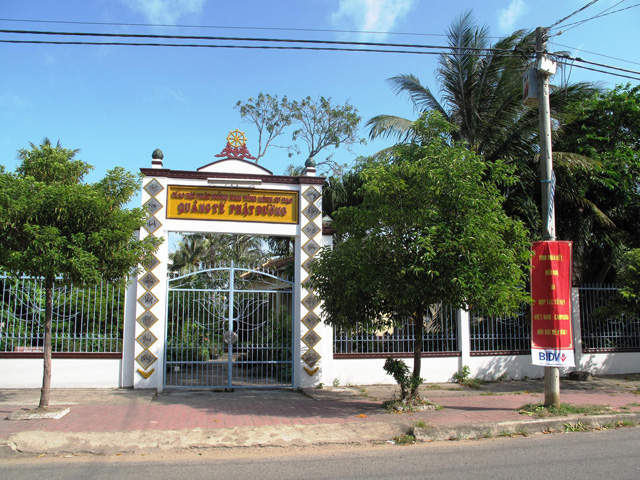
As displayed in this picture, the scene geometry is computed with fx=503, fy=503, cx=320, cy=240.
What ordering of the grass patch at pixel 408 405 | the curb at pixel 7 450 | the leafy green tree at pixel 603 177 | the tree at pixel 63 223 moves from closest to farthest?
1. the curb at pixel 7 450
2. the tree at pixel 63 223
3. the grass patch at pixel 408 405
4. the leafy green tree at pixel 603 177

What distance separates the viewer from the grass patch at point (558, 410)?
8.19 metres

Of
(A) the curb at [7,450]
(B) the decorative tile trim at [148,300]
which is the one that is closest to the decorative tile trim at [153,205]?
(B) the decorative tile trim at [148,300]

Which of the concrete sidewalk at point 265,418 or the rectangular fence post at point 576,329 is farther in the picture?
the rectangular fence post at point 576,329

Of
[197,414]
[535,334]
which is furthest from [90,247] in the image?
[535,334]

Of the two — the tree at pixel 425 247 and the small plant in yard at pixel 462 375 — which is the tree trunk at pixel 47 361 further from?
the small plant in yard at pixel 462 375

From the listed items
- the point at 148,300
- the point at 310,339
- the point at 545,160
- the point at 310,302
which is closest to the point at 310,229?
the point at 310,302

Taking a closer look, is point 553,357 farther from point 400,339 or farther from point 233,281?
point 233,281

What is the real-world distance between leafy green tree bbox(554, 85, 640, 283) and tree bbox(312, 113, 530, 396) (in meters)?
6.37

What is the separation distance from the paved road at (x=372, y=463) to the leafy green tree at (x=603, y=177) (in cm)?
840

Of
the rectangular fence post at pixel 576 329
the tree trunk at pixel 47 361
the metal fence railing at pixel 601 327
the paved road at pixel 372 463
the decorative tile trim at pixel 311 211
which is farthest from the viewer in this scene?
the metal fence railing at pixel 601 327

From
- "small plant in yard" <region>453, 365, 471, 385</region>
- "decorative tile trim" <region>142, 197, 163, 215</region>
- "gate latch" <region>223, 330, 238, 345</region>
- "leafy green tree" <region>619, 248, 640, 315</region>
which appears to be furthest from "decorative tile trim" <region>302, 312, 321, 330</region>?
"leafy green tree" <region>619, 248, 640, 315</region>

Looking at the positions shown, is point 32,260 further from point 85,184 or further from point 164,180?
point 164,180

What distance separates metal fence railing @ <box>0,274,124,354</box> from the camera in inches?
404

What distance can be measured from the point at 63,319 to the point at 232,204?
422cm
